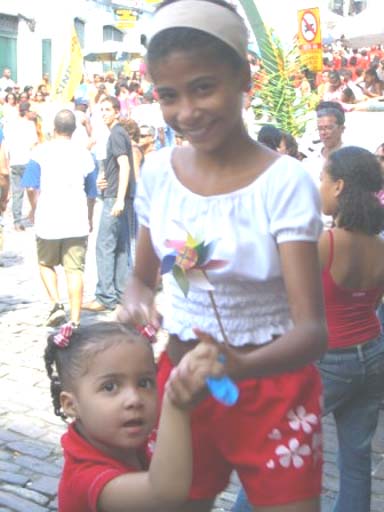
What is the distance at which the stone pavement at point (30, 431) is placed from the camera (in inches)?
170

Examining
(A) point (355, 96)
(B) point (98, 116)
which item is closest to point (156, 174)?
(A) point (355, 96)

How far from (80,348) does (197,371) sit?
2.08 feet

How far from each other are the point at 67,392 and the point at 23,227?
11.4 meters

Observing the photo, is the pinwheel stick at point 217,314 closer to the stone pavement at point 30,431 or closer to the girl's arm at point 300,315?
the girl's arm at point 300,315

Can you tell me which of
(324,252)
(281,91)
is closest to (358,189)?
(324,252)

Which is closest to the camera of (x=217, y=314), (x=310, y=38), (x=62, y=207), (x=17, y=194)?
(x=217, y=314)

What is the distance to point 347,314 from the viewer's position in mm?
3590

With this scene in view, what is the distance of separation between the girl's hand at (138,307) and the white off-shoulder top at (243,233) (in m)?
0.07

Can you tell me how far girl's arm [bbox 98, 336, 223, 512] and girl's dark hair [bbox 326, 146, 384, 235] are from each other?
185 cm

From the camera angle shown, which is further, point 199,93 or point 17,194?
point 17,194

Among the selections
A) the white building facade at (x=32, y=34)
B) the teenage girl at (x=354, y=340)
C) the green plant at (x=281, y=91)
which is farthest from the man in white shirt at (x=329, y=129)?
the white building facade at (x=32, y=34)

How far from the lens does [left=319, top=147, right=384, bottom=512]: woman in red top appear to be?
11.6 feet

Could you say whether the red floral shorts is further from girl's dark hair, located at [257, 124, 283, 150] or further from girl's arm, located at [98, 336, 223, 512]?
girl's dark hair, located at [257, 124, 283, 150]

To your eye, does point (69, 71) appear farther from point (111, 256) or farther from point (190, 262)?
point (190, 262)
